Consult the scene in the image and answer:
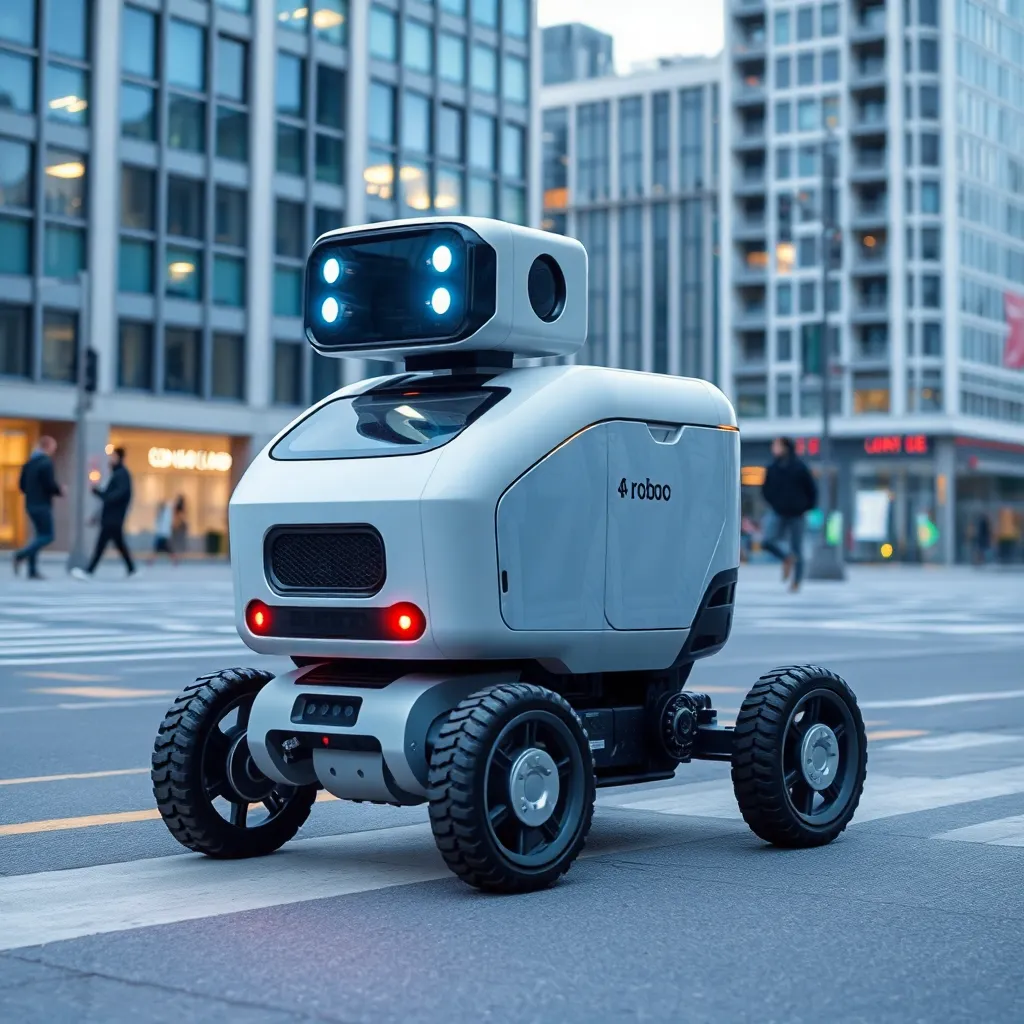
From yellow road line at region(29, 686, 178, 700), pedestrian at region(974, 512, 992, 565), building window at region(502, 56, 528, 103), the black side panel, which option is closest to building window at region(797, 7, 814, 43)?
building window at region(502, 56, 528, 103)

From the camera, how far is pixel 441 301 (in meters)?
5.73

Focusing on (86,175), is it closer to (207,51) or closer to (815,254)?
(207,51)

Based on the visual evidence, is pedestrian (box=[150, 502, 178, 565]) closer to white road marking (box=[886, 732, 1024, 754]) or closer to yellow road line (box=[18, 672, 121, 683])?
yellow road line (box=[18, 672, 121, 683])

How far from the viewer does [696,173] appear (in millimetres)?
96562

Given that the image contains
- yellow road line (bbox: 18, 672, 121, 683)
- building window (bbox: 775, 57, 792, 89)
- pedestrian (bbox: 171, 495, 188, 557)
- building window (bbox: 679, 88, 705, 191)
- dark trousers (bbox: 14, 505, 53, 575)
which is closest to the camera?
yellow road line (bbox: 18, 672, 121, 683)

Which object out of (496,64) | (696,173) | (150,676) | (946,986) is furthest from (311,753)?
(696,173)

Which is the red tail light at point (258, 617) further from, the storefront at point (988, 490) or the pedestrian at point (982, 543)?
the storefront at point (988, 490)

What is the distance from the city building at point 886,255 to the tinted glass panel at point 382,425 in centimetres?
7427

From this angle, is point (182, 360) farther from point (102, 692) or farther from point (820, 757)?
point (820, 757)

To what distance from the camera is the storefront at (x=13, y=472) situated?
168 feet

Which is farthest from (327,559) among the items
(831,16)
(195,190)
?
(831,16)

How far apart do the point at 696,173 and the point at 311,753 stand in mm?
93497

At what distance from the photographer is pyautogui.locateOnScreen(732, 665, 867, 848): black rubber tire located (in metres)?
5.83

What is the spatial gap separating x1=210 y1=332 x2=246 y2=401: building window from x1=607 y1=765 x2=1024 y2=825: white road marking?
1965 inches
